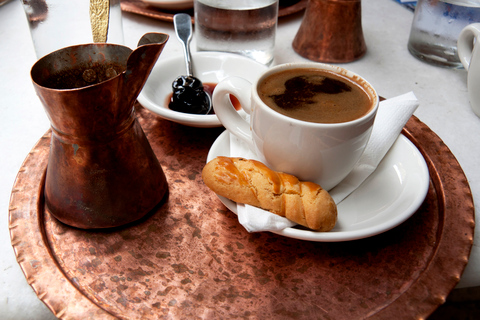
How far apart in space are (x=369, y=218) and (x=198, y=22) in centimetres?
65

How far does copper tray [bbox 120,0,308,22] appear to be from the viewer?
1.17 m

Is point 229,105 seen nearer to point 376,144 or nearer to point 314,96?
point 314,96

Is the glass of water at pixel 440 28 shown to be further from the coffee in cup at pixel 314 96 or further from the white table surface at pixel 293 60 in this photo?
the coffee in cup at pixel 314 96

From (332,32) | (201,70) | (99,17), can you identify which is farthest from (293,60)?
(99,17)

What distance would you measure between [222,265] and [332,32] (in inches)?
28.3

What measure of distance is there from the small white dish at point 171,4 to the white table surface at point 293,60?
0.05 meters

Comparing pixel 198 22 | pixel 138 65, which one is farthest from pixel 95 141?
pixel 198 22

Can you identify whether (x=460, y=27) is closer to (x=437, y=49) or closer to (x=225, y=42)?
(x=437, y=49)

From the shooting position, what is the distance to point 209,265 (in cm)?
52

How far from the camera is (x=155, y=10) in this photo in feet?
3.93

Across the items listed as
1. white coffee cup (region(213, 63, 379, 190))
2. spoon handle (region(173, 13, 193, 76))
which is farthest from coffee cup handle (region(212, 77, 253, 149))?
spoon handle (region(173, 13, 193, 76))

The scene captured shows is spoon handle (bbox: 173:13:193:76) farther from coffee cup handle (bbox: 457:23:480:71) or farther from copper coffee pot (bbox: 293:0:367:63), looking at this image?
coffee cup handle (bbox: 457:23:480:71)

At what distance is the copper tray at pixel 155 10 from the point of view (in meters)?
1.17

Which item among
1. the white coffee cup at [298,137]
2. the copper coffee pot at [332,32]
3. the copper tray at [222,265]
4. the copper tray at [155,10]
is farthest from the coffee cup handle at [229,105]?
the copper tray at [155,10]
